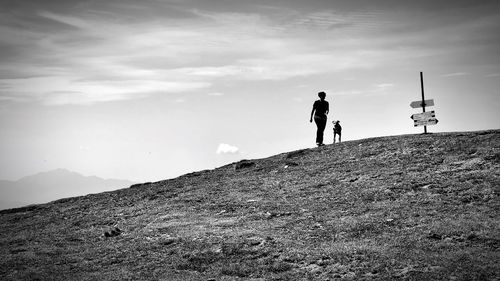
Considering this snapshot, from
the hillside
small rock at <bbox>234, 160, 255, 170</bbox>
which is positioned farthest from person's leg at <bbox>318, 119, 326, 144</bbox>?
small rock at <bbox>234, 160, 255, 170</bbox>

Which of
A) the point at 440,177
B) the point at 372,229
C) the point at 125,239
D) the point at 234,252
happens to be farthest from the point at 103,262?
the point at 440,177

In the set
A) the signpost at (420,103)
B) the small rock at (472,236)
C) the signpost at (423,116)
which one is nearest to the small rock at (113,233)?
the small rock at (472,236)

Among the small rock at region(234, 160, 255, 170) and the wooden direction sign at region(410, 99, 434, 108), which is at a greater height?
the wooden direction sign at region(410, 99, 434, 108)

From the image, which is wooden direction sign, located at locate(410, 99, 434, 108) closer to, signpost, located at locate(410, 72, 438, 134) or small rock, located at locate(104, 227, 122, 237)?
signpost, located at locate(410, 72, 438, 134)

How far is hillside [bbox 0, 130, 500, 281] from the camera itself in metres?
9.41

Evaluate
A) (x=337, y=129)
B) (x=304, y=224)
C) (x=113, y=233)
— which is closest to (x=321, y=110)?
(x=337, y=129)

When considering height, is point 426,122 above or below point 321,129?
below

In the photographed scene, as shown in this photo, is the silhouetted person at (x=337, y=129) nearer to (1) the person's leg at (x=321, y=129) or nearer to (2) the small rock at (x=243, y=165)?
(1) the person's leg at (x=321, y=129)

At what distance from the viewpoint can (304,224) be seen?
12844mm

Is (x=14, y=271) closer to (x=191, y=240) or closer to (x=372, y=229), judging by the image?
(x=191, y=240)

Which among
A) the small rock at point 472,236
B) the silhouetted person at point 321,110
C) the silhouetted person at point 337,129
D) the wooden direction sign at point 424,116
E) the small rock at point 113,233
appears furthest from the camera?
the silhouetted person at point 337,129

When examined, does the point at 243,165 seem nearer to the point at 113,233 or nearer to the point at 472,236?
the point at 113,233

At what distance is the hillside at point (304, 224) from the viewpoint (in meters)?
9.41

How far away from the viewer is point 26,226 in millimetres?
19797
